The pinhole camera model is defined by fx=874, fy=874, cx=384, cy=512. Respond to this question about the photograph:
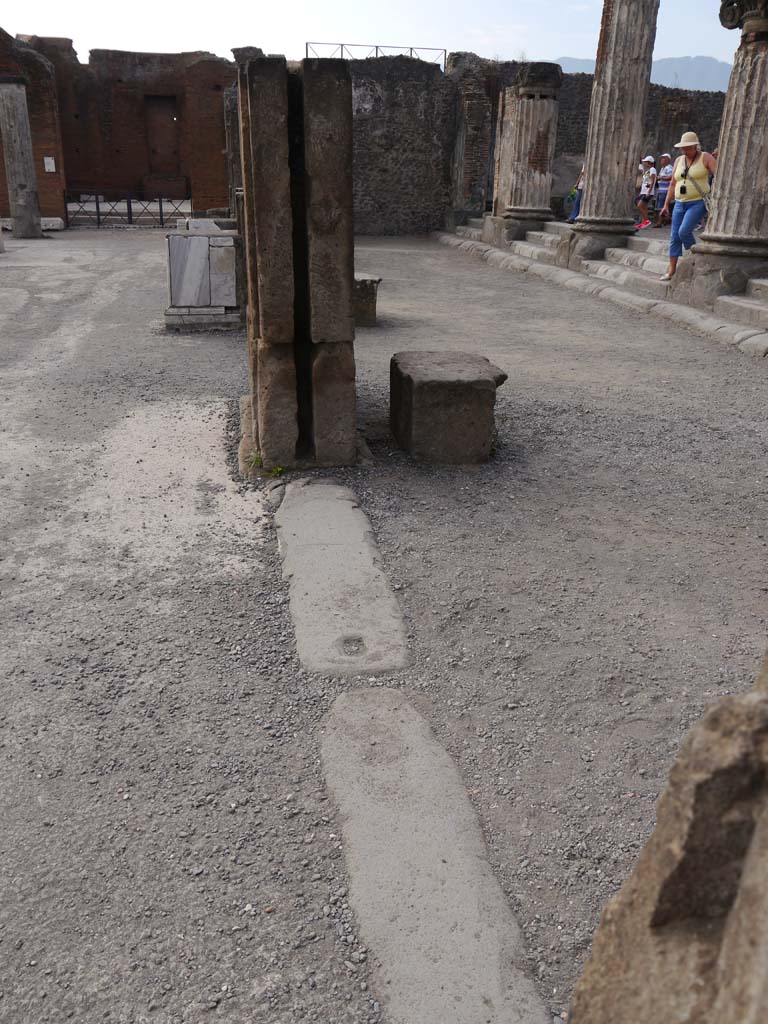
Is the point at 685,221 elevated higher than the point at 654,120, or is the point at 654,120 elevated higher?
the point at 654,120

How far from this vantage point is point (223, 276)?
27.8ft

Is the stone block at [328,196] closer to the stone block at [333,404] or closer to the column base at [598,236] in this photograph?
the stone block at [333,404]

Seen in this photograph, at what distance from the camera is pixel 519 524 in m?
3.97

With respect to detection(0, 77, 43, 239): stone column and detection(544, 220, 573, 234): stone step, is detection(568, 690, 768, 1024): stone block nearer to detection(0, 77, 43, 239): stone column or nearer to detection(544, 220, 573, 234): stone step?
detection(544, 220, 573, 234): stone step

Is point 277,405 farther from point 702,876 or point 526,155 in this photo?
point 526,155

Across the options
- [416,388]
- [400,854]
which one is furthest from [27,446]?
[400,854]

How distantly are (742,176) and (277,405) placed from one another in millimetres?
6661

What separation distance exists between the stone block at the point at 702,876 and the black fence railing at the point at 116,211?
76.2 feet

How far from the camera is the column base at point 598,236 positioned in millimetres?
12805

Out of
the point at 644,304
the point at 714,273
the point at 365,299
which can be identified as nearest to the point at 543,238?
the point at 644,304

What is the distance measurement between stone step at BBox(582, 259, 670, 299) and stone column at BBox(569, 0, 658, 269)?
20.7 inches

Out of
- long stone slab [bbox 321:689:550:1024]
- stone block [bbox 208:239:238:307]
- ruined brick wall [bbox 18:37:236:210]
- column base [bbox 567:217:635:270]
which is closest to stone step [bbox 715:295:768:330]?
column base [bbox 567:217:635:270]

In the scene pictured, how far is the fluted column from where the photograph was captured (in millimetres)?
8523

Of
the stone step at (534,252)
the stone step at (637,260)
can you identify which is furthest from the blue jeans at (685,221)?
the stone step at (534,252)
